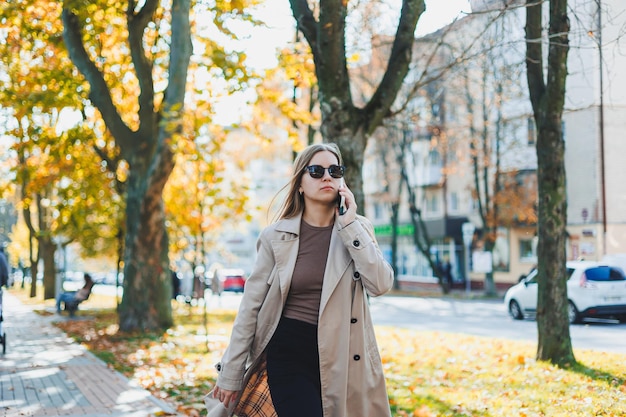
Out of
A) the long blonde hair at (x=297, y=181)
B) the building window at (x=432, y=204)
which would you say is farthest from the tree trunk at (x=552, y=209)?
the building window at (x=432, y=204)

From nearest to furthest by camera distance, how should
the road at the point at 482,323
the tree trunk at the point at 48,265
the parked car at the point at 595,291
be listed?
the road at the point at 482,323, the parked car at the point at 595,291, the tree trunk at the point at 48,265

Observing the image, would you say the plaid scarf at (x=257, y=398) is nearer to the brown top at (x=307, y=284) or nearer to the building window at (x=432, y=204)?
the brown top at (x=307, y=284)

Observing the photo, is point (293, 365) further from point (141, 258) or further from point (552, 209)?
point (141, 258)

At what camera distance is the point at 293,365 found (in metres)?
3.72

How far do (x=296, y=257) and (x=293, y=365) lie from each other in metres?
0.53

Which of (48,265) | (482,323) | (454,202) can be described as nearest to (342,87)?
(482,323)

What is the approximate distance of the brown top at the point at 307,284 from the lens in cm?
377

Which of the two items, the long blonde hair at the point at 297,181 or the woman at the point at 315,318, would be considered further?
the long blonde hair at the point at 297,181

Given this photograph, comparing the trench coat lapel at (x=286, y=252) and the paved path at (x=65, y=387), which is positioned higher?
the trench coat lapel at (x=286, y=252)

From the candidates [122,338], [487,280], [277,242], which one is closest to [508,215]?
[487,280]

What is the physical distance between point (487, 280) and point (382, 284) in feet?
106

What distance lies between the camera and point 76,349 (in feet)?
46.3

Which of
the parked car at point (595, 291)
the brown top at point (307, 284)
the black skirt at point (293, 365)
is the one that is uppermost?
the brown top at point (307, 284)

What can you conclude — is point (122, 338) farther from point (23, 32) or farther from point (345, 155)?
point (345, 155)
